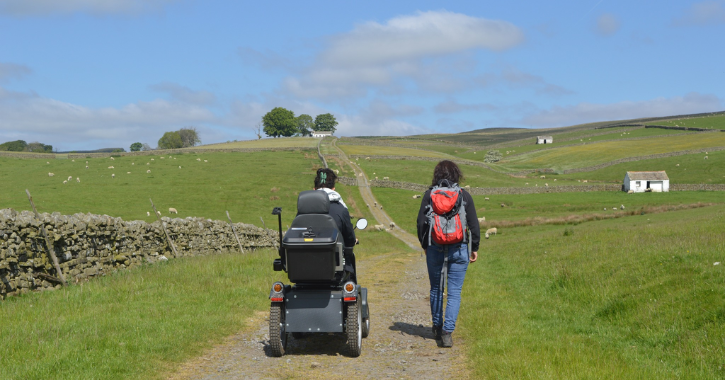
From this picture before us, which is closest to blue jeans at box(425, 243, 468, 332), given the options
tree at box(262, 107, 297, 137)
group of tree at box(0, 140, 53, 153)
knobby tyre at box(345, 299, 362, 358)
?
knobby tyre at box(345, 299, 362, 358)

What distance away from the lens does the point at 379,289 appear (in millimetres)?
14188

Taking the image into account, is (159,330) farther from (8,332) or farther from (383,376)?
(383,376)

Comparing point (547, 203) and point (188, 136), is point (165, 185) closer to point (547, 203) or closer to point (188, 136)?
point (547, 203)

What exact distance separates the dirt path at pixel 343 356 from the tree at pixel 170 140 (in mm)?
176507

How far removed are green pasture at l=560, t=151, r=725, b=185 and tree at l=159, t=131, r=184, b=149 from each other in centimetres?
12624

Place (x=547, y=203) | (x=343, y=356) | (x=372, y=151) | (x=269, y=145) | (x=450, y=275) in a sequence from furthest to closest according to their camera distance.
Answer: (x=269, y=145) → (x=372, y=151) → (x=547, y=203) → (x=450, y=275) → (x=343, y=356)

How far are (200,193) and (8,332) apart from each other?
52398 mm

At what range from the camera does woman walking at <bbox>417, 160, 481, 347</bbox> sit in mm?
8203

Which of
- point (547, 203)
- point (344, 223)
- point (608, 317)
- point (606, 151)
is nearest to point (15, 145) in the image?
point (547, 203)

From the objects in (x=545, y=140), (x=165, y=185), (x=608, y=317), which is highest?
(x=545, y=140)

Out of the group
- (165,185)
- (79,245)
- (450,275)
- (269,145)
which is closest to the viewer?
(450,275)

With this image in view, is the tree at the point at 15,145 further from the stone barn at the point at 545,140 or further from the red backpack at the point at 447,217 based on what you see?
the red backpack at the point at 447,217

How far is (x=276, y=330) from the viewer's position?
7.40m

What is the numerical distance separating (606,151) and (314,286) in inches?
5063
